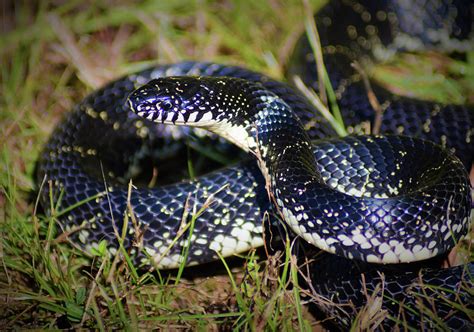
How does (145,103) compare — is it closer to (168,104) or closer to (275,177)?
(168,104)

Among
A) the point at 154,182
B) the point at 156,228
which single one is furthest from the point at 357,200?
the point at 154,182

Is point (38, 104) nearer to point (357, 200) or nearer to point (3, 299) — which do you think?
point (3, 299)

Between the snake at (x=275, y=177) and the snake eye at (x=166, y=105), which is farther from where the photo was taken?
the snake eye at (x=166, y=105)

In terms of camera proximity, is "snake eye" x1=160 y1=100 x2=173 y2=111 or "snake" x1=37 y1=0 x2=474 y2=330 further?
"snake eye" x1=160 y1=100 x2=173 y2=111

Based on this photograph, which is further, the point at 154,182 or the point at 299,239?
the point at 154,182

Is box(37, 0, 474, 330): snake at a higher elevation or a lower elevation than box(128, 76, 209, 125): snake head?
lower

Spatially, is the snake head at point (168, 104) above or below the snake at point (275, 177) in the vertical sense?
above

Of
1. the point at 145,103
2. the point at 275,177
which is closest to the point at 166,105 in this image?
the point at 145,103
